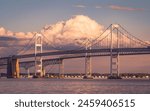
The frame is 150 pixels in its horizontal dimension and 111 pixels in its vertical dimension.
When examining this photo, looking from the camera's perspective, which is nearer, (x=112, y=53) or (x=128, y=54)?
(x=128, y=54)

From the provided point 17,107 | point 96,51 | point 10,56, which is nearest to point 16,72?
point 10,56

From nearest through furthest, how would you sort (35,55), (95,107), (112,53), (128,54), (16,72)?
(95,107) → (128,54) → (112,53) → (35,55) → (16,72)

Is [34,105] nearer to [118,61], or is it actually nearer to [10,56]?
[118,61]

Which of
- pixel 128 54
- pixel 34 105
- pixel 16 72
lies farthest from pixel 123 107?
pixel 16 72

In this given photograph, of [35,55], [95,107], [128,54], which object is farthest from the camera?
[35,55]

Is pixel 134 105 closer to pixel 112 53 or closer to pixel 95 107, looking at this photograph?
pixel 95 107

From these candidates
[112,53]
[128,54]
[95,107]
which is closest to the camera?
[95,107]

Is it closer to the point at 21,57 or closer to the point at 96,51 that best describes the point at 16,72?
the point at 21,57

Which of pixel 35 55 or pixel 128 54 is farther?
pixel 35 55
